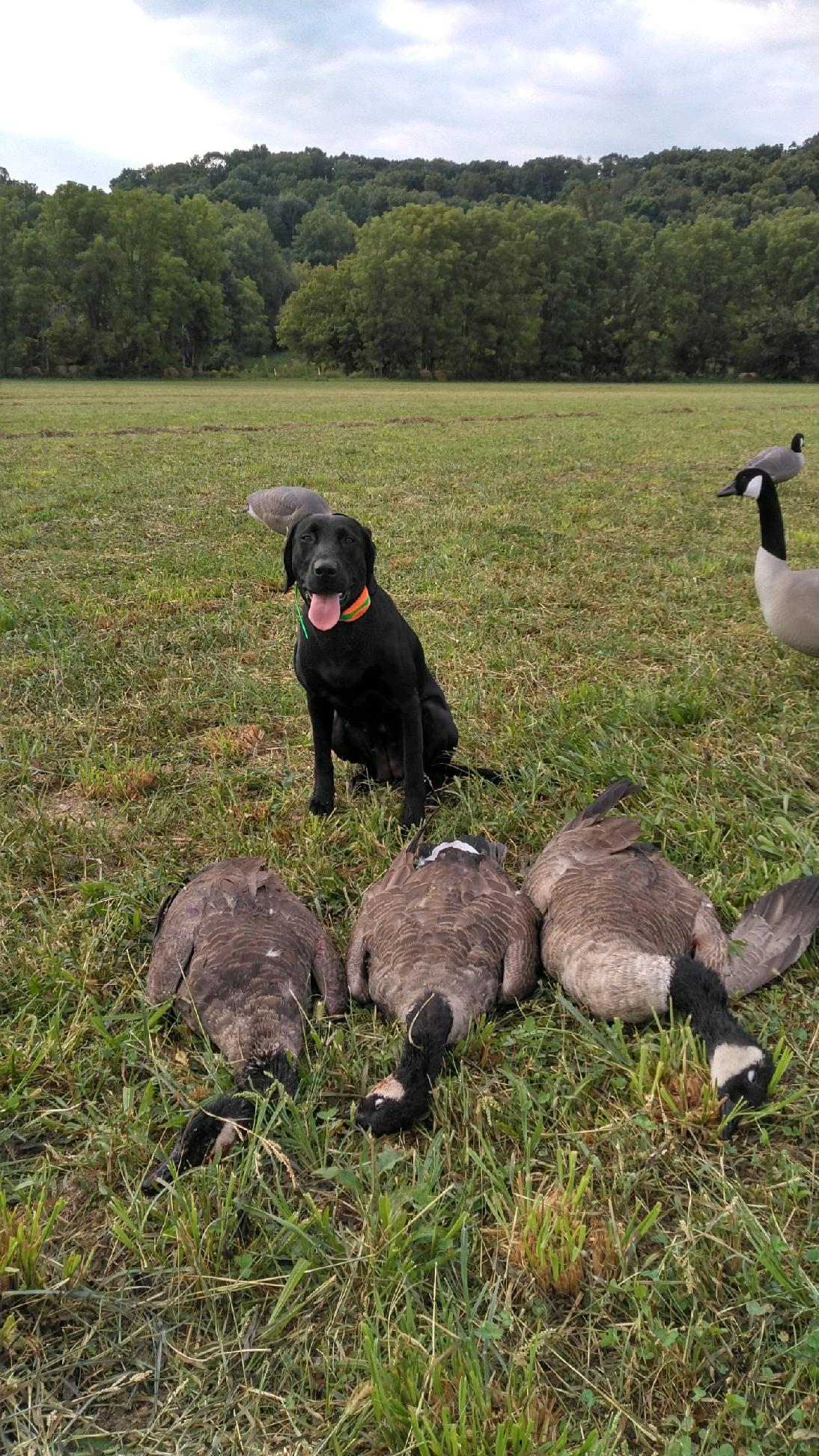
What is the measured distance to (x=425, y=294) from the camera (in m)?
65.0

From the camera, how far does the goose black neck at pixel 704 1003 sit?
2.18m

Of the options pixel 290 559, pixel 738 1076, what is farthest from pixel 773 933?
pixel 290 559

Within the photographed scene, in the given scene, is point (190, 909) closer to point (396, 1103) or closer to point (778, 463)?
point (396, 1103)

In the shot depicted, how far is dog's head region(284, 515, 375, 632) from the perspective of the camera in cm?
313

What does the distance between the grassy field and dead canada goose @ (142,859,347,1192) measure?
0.08 metres

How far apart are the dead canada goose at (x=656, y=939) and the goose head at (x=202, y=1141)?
104cm

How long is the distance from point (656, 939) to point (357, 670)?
1.53 meters

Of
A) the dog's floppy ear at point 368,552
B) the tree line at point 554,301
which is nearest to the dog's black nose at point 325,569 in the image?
the dog's floppy ear at point 368,552

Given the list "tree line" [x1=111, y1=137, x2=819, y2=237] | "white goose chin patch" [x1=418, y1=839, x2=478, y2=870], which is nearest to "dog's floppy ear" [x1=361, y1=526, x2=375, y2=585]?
"white goose chin patch" [x1=418, y1=839, x2=478, y2=870]

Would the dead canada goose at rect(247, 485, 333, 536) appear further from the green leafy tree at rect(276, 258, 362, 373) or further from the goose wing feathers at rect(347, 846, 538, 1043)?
the green leafy tree at rect(276, 258, 362, 373)

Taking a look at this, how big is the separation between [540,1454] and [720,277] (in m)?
85.3

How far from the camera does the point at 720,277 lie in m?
72.4

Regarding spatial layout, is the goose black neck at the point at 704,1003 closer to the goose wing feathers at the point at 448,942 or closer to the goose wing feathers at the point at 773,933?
the goose wing feathers at the point at 773,933

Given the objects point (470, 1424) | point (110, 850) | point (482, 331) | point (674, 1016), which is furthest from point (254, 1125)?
point (482, 331)
